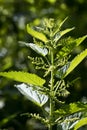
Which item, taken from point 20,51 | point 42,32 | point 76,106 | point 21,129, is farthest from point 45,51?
point 20,51

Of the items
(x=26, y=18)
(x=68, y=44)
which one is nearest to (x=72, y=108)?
(x=68, y=44)

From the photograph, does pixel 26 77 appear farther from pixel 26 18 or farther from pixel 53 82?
pixel 26 18

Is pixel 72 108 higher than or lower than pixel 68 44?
lower

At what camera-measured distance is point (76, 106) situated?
1.33 meters

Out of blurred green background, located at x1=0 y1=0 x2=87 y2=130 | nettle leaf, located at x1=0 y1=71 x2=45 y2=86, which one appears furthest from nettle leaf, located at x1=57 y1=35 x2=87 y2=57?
blurred green background, located at x1=0 y1=0 x2=87 y2=130

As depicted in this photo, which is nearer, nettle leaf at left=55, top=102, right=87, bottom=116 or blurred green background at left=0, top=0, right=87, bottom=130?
nettle leaf at left=55, top=102, right=87, bottom=116

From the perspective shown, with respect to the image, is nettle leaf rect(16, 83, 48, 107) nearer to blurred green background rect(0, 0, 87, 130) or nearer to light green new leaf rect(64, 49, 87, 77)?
light green new leaf rect(64, 49, 87, 77)

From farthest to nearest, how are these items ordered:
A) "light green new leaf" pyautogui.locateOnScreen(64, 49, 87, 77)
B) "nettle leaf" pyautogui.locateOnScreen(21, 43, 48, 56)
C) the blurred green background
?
the blurred green background < "nettle leaf" pyautogui.locateOnScreen(21, 43, 48, 56) < "light green new leaf" pyautogui.locateOnScreen(64, 49, 87, 77)

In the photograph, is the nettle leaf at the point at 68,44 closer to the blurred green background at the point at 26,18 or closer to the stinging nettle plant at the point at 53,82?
the stinging nettle plant at the point at 53,82

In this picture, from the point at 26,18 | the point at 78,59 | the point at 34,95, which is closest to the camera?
the point at 78,59

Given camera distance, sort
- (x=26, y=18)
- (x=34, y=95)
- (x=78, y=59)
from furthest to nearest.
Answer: (x=26, y=18), (x=34, y=95), (x=78, y=59)

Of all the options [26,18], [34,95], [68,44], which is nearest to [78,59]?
[68,44]

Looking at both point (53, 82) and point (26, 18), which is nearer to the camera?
point (53, 82)

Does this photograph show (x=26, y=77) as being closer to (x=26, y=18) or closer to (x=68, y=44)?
(x=68, y=44)
